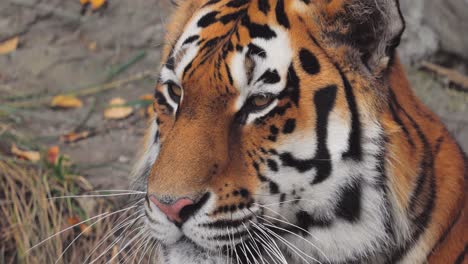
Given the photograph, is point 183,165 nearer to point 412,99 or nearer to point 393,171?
point 393,171

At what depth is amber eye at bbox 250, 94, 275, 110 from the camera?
202 centimetres

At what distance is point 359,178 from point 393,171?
93 millimetres

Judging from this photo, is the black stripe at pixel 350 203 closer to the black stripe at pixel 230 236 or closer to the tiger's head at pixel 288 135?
the tiger's head at pixel 288 135

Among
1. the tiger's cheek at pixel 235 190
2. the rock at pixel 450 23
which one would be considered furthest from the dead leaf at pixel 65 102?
the tiger's cheek at pixel 235 190

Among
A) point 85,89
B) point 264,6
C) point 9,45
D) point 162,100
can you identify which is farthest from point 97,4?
point 264,6

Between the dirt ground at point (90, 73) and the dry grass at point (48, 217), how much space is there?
16 cm

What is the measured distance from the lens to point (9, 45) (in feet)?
16.1

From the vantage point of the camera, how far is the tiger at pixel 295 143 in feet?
6.50

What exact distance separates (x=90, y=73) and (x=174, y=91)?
261cm

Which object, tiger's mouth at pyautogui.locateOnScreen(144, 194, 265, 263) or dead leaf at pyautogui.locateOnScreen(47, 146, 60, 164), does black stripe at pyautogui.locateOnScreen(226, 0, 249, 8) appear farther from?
dead leaf at pyautogui.locateOnScreen(47, 146, 60, 164)

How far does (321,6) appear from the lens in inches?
81.0

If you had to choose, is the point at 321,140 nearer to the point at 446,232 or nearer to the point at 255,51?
the point at 255,51

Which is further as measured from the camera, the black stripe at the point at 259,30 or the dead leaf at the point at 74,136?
the dead leaf at the point at 74,136

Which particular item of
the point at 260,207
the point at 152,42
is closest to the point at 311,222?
the point at 260,207
